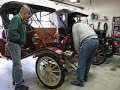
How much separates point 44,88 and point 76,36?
1451 mm

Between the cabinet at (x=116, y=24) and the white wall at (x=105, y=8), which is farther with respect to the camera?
the white wall at (x=105, y=8)

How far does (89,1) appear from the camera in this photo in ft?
36.0

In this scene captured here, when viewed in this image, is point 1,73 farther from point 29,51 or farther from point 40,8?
point 40,8

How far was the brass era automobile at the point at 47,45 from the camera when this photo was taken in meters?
3.97

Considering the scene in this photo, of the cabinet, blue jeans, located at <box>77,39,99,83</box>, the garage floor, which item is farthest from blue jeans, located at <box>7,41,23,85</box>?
the cabinet

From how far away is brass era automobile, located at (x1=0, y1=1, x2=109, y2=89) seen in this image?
3.97 metres

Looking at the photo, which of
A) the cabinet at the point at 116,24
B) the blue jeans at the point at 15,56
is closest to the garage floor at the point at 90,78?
the blue jeans at the point at 15,56

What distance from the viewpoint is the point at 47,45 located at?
4.69 m

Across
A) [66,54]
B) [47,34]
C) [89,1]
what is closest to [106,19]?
[89,1]

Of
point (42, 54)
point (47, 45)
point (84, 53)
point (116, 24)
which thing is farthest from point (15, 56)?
point (116, 24)

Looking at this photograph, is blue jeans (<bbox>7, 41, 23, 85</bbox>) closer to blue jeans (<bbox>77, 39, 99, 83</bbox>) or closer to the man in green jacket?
the man in green jacket

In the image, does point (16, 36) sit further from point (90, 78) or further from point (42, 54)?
point (90, 78)

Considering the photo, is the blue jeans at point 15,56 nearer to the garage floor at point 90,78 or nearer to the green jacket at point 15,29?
the green jacket at point 15,29

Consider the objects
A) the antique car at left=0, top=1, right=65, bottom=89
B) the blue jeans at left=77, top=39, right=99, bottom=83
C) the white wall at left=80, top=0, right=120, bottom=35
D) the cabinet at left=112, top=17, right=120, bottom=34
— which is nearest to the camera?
the antique car at left=0, top=1, right=65, bottom=89
